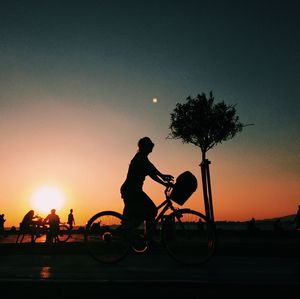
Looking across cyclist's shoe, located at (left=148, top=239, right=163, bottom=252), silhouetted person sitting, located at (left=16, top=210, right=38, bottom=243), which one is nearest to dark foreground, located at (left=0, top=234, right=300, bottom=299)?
cyclist's shoe, located at (left=148, top=239, right=163, bottom=252)

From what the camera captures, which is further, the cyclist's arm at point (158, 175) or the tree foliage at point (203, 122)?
the tree foliage at point (203, 122)

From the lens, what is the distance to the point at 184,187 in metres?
6.79

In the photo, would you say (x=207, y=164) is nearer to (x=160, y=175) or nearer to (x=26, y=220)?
(x=26, y=220)

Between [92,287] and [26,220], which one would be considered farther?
[26,220]

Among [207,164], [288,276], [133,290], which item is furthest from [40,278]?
[207,164]

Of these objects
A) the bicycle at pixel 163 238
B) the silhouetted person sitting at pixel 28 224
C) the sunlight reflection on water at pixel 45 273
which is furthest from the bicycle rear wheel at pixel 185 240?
the silhouetted person sitting at pixel 28 224

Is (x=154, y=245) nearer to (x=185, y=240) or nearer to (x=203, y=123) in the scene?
(x=185, y=240)

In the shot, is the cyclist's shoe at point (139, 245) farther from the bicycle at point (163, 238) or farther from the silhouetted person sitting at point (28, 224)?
the silhouetted person sitting at point (28, 224)

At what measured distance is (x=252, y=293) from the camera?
3850 mm

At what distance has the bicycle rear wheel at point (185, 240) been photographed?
6.39m

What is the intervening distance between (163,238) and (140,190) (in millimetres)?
927

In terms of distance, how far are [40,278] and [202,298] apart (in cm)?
195

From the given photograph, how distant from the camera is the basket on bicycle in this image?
6.76m

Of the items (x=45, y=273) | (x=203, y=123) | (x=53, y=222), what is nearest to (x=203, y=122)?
(x=203, y=123)
